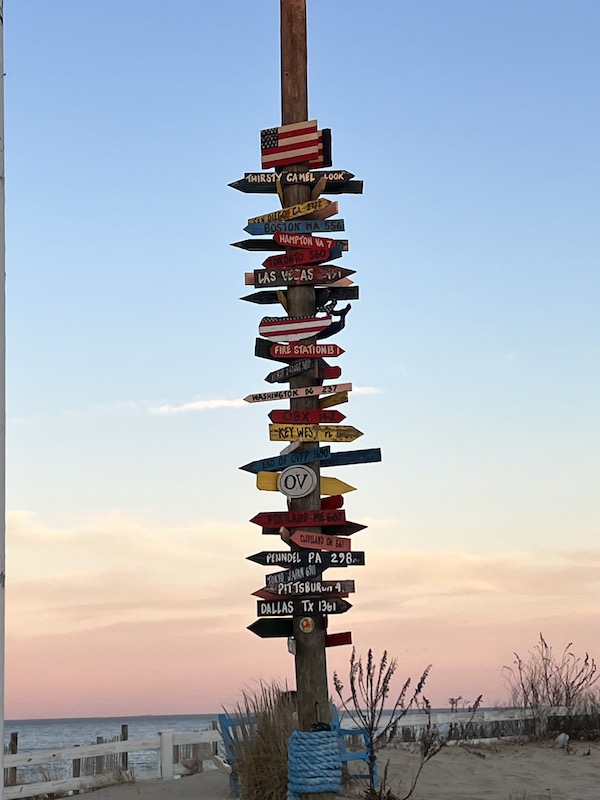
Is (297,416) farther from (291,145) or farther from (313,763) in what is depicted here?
(313,763)

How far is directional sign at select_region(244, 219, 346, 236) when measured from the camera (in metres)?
9.67

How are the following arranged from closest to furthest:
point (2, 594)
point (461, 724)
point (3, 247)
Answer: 1. point (2, 594)
2. point (3, 247)
3. point (461, 724)

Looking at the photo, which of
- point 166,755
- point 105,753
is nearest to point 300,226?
point 166,755

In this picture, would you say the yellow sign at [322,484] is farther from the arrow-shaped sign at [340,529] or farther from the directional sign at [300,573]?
the directional sign at [300,573]

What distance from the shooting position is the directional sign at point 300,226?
31.7 feet

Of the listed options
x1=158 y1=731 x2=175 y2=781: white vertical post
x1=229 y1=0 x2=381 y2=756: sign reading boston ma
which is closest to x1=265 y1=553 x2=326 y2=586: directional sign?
x1=229 y1=0 x2=381 y2=756: sign reading boston ma

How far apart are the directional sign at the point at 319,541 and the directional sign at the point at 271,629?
0.70 meters

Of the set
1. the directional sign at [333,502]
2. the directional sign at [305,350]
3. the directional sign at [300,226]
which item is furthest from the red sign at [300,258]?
the directional sign at [333,502]

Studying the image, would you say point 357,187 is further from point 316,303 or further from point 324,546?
point 324,546

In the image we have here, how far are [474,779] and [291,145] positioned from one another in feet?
22.1

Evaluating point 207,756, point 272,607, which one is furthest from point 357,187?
point 207,756

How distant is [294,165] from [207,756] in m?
7.49

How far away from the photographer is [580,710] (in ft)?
49.1

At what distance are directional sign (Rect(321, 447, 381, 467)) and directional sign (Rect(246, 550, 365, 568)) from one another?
83 cm
